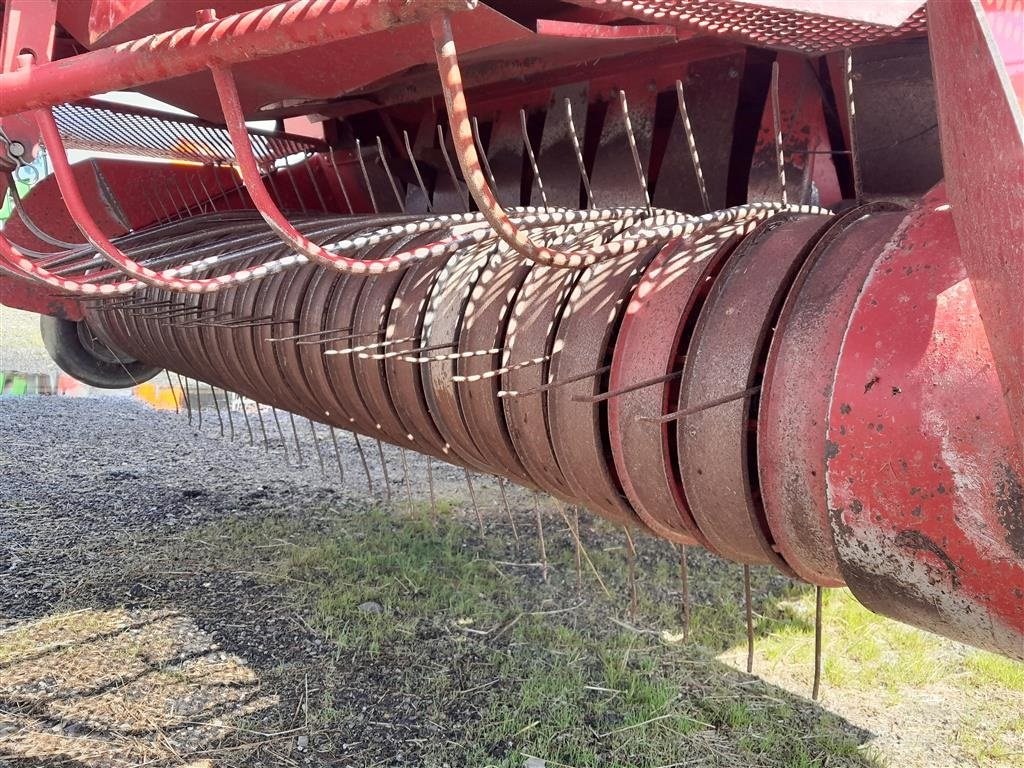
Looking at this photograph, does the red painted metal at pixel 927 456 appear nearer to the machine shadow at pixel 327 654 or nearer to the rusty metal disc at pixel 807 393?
the rusty metal disc at pixel 807 393

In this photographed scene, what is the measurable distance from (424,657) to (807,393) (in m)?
1.70

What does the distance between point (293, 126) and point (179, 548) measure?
1.92 metres

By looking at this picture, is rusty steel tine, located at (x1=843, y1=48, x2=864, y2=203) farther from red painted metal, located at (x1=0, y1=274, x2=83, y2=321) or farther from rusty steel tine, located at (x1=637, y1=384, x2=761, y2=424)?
red painted metal, located at (x1=0, y1=274, x2=83, y2=321)

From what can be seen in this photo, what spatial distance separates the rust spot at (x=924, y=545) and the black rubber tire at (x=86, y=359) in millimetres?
3871

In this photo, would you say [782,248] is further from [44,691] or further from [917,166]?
[44,691]

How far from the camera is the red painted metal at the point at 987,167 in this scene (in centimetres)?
65

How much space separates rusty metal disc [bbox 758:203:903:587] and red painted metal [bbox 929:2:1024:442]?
0.22 m

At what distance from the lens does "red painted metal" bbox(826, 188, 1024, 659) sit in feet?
2.53

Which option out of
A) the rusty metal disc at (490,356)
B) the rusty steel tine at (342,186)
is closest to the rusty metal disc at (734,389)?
the rusty metal disc at (490,356)

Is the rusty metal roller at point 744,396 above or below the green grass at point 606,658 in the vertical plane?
above

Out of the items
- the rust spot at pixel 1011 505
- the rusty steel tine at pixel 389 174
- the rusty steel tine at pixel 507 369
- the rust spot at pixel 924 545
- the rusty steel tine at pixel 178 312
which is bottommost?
the rust spot at pixel 924 545

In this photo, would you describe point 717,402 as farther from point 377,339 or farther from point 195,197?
point 195,197

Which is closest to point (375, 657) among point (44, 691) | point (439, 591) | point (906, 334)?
point (439, 591)

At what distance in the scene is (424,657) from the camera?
2326 millimetres
